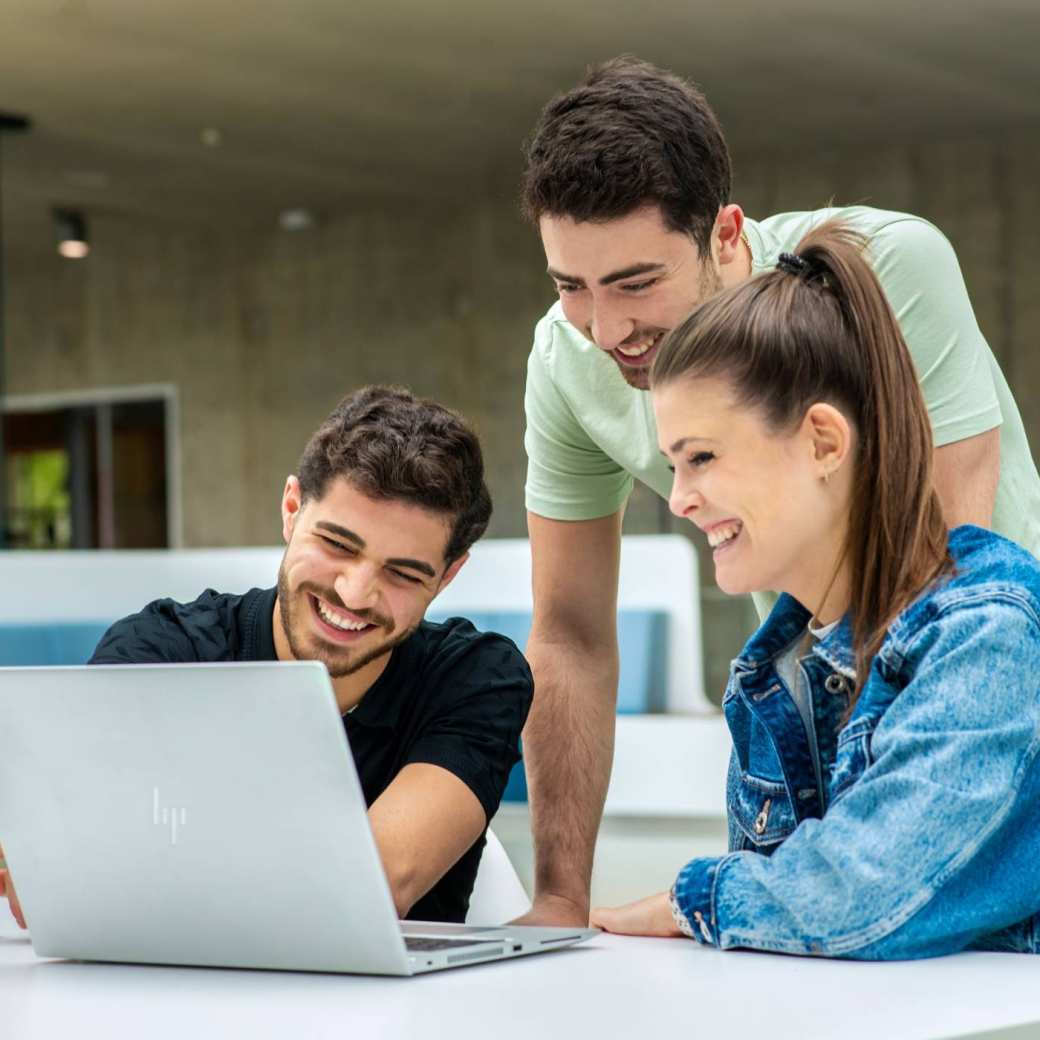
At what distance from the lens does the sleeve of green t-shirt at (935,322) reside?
1733 mm

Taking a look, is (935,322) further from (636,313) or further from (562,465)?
(562,465)

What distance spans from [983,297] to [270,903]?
383 inches

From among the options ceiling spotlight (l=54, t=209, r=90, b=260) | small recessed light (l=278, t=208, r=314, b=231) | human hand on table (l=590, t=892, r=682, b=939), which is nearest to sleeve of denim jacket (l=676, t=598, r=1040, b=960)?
human hand on table (l=590, t=892, r=682, b=939)

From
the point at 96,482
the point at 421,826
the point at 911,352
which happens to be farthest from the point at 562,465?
the point at 96,482

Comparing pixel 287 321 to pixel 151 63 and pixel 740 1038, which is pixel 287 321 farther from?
pixel 740 1038

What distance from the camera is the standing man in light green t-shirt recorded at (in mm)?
1715

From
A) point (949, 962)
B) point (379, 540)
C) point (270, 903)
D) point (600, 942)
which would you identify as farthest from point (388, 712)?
point (949, 962)

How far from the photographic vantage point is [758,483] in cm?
133

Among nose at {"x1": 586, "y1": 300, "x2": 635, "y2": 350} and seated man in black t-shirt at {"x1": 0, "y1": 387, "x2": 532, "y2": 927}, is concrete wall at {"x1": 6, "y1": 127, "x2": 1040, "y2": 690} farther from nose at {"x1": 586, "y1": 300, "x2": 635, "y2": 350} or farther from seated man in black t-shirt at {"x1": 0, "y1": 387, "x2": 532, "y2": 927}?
nose at {"x1": 586, "y1": 300, "x2": 635, "y2": 350}

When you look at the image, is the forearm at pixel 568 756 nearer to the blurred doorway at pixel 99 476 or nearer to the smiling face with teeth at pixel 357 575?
the smiling face with teeth at pixel 357 575

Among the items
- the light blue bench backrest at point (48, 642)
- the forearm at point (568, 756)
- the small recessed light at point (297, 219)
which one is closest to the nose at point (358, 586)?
the forearm at point (568, 756)

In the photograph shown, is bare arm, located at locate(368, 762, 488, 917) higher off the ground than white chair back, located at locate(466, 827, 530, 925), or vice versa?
bare arm, located at locate(368, 762, 488, 917)

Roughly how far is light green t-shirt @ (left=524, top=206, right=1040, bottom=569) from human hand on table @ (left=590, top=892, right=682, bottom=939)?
0.56 meters

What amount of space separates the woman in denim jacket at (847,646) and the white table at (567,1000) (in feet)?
0.16
